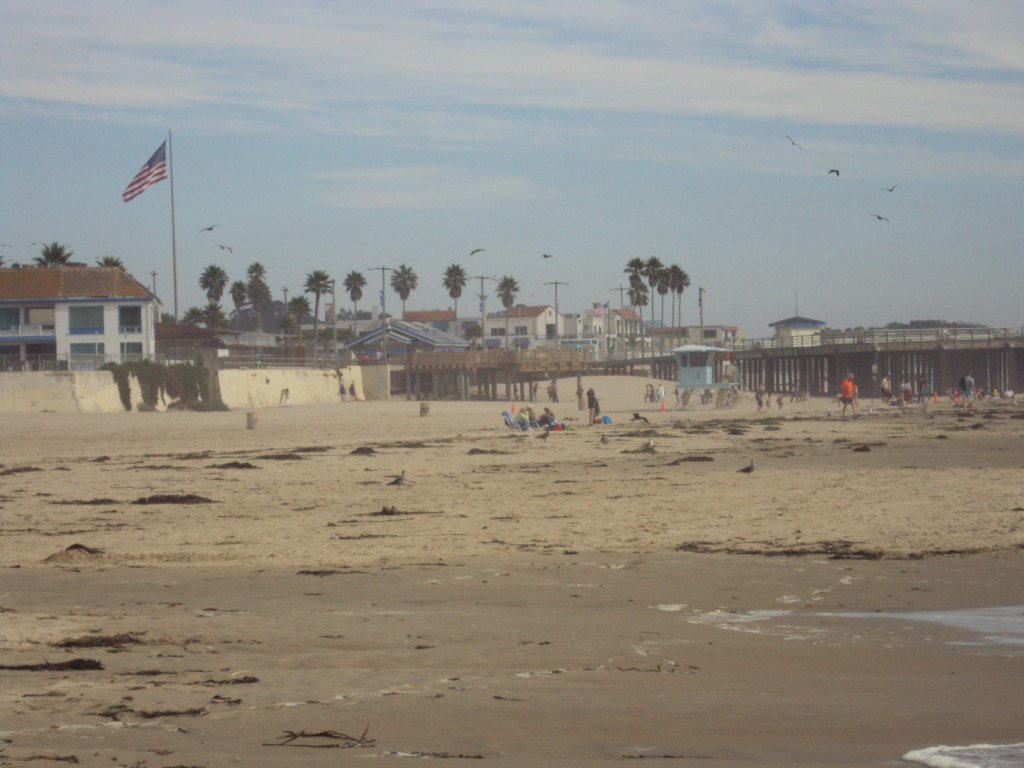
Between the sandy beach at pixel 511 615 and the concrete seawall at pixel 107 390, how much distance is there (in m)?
22.9

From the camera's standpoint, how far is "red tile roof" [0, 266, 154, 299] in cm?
5359

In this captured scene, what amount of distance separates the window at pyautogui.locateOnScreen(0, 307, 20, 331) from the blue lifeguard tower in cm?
3263

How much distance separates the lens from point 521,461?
21.5m

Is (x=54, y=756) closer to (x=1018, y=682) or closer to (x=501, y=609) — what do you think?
(x=501, y=609)

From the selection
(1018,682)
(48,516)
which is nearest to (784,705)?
(1018,682)

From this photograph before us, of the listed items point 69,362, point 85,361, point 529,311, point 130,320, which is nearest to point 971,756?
point 69,362

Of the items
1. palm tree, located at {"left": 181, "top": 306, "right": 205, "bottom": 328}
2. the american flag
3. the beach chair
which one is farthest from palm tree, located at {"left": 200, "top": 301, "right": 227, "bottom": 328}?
the beach chair

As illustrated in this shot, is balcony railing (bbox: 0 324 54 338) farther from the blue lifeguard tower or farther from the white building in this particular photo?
the blue lifeguard tower

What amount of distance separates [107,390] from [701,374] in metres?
26.4

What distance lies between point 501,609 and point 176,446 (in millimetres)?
21471

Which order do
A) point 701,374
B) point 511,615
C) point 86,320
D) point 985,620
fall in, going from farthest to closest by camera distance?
point 86,320 < point 701,374 < point 511,615 < point 985,620

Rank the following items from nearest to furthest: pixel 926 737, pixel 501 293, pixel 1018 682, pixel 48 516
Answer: pixel 926 737 < pixel 1018 682 < pixel 48 516 < pixel 501 293

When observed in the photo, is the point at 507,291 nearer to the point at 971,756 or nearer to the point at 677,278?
the point at 677,278

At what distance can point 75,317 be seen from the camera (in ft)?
175
